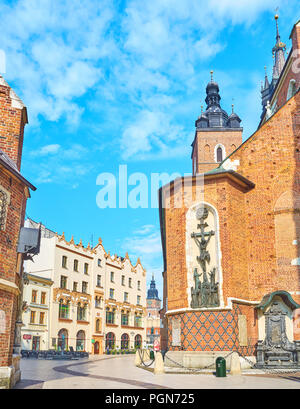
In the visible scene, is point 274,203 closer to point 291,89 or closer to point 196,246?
point 196,246

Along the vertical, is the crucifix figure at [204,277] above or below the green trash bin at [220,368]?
above

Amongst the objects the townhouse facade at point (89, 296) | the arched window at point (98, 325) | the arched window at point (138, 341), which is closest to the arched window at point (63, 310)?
the townhouse facade at point (89, 296)

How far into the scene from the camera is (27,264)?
140ft

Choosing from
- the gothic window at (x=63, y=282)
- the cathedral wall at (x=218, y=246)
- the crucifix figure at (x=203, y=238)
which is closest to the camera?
the cathedral wall at (x=218, y=246)

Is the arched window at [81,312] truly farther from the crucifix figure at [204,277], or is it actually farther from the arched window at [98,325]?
the crucifix figure at [204,277]

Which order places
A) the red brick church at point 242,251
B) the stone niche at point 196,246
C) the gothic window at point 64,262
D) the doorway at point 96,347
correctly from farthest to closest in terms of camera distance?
the doorway at point 96,347, the gothic window at point 64,262, the stone niche at point 196,246, the red brick church at point 242,251

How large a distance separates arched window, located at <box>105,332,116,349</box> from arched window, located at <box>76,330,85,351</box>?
4640 millimetres

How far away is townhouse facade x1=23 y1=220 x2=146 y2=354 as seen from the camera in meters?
42.5

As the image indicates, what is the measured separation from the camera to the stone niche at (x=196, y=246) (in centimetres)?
1859

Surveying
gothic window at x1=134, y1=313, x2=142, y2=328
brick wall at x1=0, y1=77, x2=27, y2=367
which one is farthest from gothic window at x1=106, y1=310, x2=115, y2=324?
brick wall at x1=0, y1=77, x2=27, y2=367

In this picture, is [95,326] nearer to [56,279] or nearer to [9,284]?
[56,279]

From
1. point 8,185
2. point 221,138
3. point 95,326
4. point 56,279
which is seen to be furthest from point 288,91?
point 95,326

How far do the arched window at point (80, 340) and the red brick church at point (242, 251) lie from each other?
27343 mm

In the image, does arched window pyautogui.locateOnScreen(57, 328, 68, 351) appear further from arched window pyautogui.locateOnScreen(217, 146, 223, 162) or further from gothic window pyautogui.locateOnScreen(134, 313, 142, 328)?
arched window pyautogui.locateOnScreen(217, 146, 223, 162)
